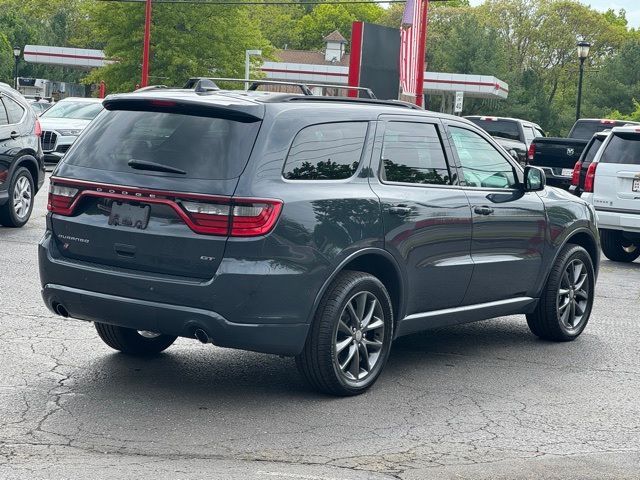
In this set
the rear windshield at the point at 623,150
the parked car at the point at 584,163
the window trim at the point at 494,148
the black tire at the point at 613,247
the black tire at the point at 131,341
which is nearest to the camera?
the black tire at the point at 131,341

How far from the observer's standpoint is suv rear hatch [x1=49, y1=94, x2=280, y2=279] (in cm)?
643

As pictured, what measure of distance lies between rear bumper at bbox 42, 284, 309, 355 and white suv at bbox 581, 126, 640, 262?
31.7 feet

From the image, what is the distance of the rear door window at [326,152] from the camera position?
6754 millimetres

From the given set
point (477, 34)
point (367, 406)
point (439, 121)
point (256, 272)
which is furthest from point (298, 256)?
point (477, 34)

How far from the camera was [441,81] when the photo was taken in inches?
3009

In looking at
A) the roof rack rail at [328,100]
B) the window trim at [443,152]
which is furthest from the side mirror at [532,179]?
the roof rack rail at [328,100]

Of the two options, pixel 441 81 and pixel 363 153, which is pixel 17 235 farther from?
pixel 441 81

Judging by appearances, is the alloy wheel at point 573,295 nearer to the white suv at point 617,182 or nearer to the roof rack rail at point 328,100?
the roof rack rail at point 328,100

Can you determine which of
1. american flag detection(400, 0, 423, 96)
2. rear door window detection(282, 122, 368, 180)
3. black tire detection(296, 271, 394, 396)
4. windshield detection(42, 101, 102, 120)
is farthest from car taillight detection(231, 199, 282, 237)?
windshield detection(42, 101, 102, 120)

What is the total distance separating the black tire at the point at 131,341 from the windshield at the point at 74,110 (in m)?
20.5

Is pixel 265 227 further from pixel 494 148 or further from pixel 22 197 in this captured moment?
pixel 22 197

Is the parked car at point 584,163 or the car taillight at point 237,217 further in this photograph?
the parked car at point 584,163

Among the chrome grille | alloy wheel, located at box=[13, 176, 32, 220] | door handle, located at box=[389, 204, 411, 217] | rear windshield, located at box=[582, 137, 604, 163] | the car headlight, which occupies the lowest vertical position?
the chrome grille

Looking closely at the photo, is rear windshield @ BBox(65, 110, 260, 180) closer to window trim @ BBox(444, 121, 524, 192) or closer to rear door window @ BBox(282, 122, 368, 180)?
rear door window @ BBox(282, 122, 368, 180)
